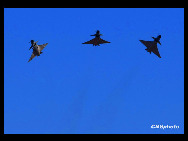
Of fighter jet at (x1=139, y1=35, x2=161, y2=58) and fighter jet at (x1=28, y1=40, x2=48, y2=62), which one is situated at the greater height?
fighter jet at (x1=139, y1=35, x2=161, y2=58)

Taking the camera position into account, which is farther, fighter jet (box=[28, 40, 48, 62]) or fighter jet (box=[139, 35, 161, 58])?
fighter jet (box=[139, 35, 161, 58])

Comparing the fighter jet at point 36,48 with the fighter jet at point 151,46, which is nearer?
the fighter jet at point 36,48

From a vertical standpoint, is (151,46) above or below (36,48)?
above

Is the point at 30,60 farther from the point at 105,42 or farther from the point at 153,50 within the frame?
the point at 153,50

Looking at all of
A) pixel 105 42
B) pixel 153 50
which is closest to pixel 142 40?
pixel 153 50

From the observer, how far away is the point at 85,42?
107 m

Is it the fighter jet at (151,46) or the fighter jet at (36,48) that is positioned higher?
the fighter jet at (151,46)
